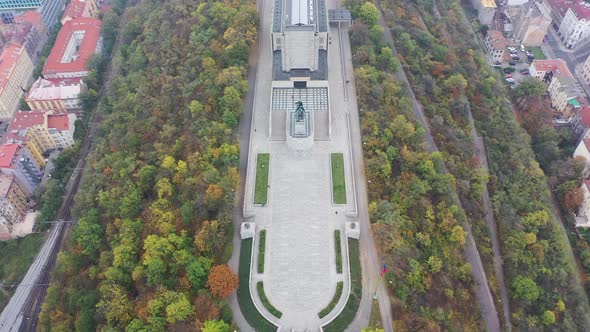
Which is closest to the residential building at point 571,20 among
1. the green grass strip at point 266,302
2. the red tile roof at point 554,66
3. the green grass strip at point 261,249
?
the red tile roof at point 554,66

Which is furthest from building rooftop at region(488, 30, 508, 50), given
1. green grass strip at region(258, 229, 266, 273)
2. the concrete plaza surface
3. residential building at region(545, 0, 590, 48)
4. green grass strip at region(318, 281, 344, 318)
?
green grass strip at region(258, 229, 266, 273)

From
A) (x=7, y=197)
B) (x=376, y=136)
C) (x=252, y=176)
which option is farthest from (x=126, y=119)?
(x=376, y=136)

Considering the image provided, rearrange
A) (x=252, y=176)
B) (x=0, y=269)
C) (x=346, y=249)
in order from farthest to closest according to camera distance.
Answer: (x=0, y=269)
(x=252, y=176)
(x=346, y=249)

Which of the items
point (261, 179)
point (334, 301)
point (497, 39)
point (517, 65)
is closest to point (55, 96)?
point (261, 179)

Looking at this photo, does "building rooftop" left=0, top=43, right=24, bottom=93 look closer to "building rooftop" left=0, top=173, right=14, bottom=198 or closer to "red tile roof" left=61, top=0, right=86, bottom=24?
"red tile roof" left=61, top=0, right=86, bottom=24

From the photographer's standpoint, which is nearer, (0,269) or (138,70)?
(0,269)

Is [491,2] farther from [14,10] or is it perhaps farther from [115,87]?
[14,10]
